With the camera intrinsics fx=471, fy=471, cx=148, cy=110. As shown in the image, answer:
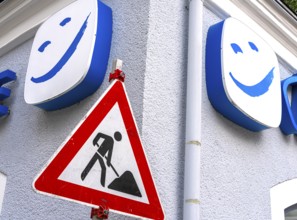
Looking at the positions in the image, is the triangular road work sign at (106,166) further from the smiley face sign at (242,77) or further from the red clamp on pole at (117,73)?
the smiley face sign at (242,77)

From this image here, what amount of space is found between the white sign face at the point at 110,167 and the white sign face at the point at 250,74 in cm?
144

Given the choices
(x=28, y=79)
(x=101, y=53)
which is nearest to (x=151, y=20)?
(x=101, y=53)

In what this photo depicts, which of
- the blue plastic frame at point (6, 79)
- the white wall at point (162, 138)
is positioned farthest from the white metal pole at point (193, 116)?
the blue plastic frame at point (6, 79)

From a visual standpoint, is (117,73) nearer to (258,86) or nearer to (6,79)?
(258,86)

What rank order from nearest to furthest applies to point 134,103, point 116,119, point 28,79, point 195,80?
point 116,119 → point 134,103 → point 195,80 → point 28,79

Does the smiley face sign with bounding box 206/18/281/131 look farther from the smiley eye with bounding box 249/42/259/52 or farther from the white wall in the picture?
the white wall

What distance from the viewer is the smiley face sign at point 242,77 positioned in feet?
12.0

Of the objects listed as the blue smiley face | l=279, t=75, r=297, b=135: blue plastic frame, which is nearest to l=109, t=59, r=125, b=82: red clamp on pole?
the blue smiley face

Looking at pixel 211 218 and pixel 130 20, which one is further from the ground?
pixel 130 20

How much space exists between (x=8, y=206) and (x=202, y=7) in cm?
225

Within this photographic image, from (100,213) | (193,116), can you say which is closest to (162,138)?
(193,116)

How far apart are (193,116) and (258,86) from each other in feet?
3.19

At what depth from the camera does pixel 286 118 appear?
446cm

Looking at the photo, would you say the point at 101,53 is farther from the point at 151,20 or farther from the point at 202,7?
the point at 202,7
